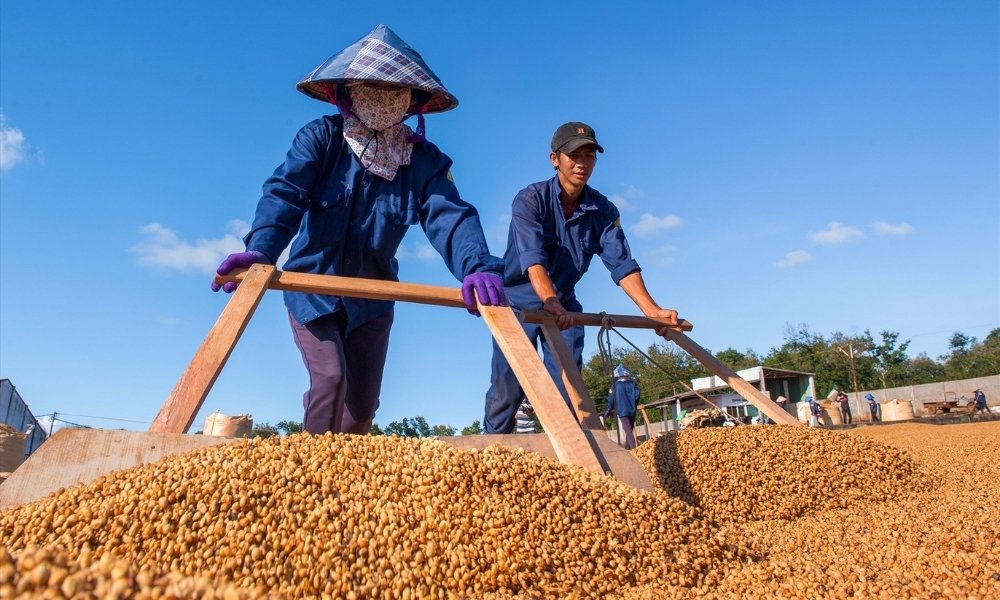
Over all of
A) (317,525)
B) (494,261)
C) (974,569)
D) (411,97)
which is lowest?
(974,569)

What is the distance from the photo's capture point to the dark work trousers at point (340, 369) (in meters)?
2.49

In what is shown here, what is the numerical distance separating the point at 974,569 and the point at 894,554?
0.68ft

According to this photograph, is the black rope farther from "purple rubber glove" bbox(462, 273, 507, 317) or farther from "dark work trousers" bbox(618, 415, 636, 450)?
"dark work trousers" bbox(618, 415, 636, 450)

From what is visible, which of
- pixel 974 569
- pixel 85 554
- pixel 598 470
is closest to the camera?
pixel 85 554

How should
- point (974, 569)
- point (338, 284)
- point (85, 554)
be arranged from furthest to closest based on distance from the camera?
point (338, 284), point (974, 569), point (85, 554)

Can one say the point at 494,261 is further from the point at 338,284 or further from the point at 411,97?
the point at 411,97

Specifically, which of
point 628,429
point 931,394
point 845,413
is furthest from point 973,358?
point 628,429

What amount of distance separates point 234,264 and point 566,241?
76.4 inches

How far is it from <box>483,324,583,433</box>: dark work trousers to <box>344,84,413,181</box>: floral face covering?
1.16 m

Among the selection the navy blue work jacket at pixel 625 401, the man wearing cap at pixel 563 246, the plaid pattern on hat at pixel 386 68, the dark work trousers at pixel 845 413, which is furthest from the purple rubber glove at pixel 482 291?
the dark work trousers at pixel 845 413

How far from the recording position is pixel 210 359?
5.81 feet

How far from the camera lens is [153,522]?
1.26 metres

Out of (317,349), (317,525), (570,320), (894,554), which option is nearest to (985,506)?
(894,554)

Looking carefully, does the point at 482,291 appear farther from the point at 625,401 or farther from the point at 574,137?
the point at 625,401
